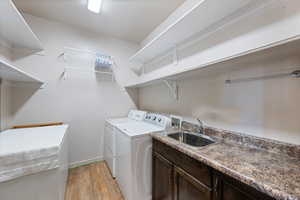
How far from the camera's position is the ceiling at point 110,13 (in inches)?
71.8

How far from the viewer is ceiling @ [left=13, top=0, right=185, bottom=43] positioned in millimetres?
1824

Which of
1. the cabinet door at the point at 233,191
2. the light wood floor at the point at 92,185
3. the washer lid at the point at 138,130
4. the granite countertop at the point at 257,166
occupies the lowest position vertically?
the light wood floor at the point at 92,185

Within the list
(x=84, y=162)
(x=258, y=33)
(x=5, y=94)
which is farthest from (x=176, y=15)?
(x=84, y=162)

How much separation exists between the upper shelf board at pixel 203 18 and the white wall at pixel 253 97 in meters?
0.50

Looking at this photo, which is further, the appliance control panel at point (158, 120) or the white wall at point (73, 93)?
the white wall at point (73, 93)

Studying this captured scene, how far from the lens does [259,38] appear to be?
0.98 metres

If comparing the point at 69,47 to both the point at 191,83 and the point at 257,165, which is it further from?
the point at 257,165

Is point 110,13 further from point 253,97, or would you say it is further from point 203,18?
point 253,97

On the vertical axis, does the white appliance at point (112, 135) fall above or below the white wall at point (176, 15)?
below

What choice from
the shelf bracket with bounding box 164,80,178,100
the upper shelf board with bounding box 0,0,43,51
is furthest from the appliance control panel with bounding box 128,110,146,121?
the upper shelf board with bounding box 0,0,43,51

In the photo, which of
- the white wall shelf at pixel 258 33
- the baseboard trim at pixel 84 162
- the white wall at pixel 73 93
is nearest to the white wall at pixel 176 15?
the white wall shelf at pixel 258 33

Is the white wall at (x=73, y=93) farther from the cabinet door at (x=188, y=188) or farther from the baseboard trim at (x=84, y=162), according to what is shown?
the cabinet door at (x=188, y=188)

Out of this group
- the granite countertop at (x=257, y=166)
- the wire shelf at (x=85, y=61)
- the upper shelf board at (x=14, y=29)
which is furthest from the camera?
the wire shelf at (x=85, y=61)

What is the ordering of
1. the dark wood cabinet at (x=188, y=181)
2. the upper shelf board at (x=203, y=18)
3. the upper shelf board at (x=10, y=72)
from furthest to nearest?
the upper shelf board at (x=203, y=18) < the upper shelf board at (x=10, y=72) < the dark wood cabinet at (x=188, y=181)
